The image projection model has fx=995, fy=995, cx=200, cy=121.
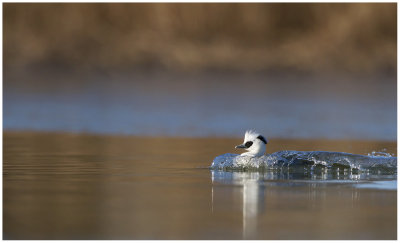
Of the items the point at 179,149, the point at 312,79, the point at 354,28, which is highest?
the point at 354,28

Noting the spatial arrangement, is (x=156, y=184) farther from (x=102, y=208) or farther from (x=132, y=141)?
(x=132, y=141)

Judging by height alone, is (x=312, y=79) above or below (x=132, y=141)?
above

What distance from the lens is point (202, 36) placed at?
1278 inches

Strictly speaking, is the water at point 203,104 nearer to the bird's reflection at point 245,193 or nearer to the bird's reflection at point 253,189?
the bird's reflection at point 253,189

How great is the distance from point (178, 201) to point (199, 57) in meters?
22.9

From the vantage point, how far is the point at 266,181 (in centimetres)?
1001

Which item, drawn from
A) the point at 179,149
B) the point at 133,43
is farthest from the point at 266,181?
the point at 133,43

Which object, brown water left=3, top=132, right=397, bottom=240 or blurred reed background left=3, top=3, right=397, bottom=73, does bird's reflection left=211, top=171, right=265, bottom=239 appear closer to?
brown water left=3, top=132, right=397, bottom=240

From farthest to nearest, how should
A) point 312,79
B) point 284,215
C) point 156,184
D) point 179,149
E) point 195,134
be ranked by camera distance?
point 312,79, point 195,134, point 179,149, point 156,184, point 284,215

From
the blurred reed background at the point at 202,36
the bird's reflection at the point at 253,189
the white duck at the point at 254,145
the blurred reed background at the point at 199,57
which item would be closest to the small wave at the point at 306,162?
the white duck at the point at 254,145

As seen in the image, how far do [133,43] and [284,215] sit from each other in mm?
25020

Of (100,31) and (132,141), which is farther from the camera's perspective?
(100,31)

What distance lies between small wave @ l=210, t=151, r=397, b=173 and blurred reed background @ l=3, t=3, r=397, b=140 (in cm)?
1074

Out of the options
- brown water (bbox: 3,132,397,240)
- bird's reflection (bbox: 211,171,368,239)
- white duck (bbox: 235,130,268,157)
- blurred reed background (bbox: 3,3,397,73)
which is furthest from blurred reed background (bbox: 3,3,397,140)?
bird's reflection (bbox: 211,171,368,239)
